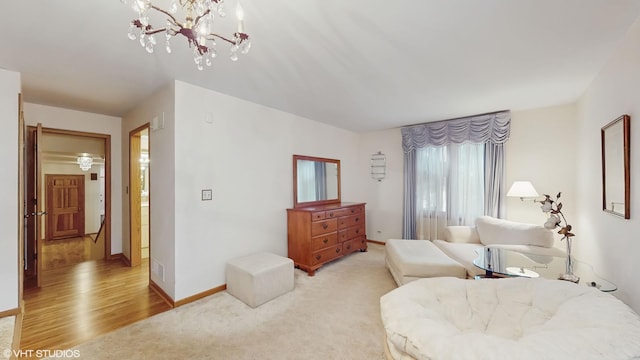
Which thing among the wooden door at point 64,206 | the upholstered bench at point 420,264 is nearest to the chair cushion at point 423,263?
the upholstered bench at point 420,264

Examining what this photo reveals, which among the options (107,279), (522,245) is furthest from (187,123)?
(522,245)

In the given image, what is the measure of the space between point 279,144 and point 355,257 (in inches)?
88.9

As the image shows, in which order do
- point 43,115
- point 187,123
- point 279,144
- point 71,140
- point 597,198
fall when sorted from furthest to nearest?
1. point 71,140
2. point 279,144
3. point 43,115
4. point 187,123
5. point 597,198

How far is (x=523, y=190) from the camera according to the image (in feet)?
11.3

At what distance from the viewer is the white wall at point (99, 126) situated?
340 cm

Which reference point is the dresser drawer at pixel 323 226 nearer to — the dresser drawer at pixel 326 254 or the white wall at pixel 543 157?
the dresser drawer at pixel 326 254

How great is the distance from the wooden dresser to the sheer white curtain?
4.62 ft

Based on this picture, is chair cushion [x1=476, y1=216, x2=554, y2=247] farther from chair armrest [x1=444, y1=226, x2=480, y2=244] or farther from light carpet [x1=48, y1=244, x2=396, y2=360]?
light carpet [x1=48, y1=244, x2=396, y2=360]

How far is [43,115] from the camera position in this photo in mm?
3422

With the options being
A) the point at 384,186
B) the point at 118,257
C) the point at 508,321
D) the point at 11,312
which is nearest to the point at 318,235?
the point at 384,186

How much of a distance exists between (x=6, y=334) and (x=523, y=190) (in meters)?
5.65

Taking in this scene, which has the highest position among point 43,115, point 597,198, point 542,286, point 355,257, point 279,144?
point 43,115

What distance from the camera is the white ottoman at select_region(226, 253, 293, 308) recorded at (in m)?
2.61

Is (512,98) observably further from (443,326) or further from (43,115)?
(43,115)
